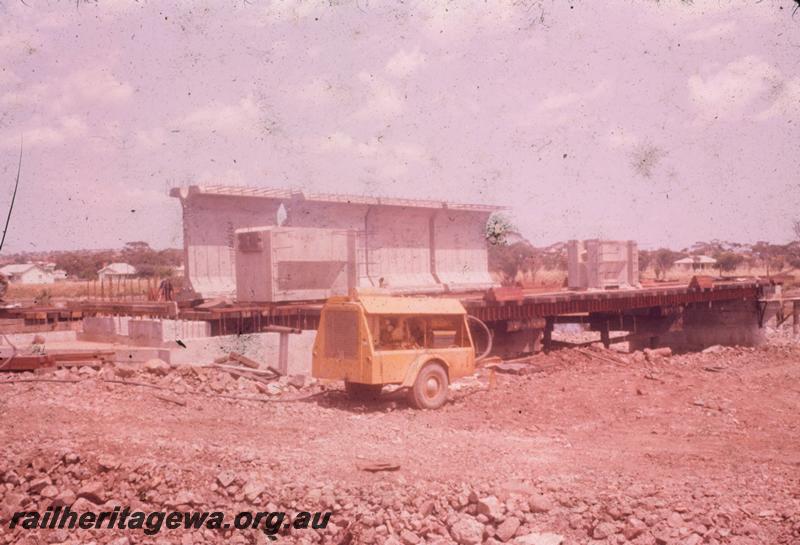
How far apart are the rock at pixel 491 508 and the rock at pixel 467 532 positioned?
0.17m

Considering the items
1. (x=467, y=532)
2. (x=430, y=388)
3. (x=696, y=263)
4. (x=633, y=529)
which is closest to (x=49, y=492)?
(x=467, y=532)

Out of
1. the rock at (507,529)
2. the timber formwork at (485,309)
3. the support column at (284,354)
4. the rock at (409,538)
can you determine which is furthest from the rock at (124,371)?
the rock at (507,529)

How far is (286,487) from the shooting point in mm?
7629

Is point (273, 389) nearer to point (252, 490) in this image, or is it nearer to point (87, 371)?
point (87, 371)

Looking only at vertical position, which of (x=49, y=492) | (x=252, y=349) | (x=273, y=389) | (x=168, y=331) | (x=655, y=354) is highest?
(x=168, y=331)

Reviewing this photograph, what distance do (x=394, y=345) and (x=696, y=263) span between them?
74084mm

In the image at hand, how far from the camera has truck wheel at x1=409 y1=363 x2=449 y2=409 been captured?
11922mm

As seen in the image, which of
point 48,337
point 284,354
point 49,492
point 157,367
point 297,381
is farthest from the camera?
point 48,337

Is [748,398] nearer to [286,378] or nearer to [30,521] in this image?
[286,378]

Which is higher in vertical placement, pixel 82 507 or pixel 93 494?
pixel 93 494

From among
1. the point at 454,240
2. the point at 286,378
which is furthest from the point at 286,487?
the point at 454,240

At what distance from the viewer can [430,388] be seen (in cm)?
1223

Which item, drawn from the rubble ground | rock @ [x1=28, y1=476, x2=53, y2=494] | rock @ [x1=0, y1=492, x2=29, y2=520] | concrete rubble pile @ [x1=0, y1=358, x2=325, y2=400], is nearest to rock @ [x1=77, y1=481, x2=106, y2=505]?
the rubble ground

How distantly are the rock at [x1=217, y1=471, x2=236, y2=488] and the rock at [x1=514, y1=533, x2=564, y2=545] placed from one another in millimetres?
3274
